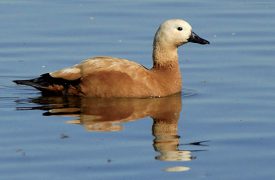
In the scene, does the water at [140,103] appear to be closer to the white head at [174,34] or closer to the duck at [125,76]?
the duck at [125,76]

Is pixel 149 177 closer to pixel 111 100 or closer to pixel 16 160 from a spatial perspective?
pixel 16 160

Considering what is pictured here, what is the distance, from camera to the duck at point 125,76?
12633 millimetres

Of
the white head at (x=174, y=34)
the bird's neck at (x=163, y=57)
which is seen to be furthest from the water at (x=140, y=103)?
the white head at (x=174, y=34)

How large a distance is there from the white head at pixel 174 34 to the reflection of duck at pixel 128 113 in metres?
0.79

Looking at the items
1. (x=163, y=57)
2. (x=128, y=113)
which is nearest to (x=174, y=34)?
(x=163, y=57)

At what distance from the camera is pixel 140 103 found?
1236cm

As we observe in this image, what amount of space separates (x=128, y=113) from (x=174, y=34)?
1815 millimetres

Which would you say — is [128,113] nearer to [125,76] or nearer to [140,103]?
[140,103]

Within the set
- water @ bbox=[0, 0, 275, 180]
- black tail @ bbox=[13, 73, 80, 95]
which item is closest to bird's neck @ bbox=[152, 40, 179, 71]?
water @ bbox=[0, 0, 275, 180]

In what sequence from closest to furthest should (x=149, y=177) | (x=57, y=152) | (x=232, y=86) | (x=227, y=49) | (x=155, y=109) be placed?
(x=149, y=177), (x=57, y=152), (x=155, y=109), (x=232, y=86), (x=227, y=49)

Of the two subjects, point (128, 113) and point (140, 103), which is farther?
point (140, 103)

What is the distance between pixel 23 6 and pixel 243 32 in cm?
381

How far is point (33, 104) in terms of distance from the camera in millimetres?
12328

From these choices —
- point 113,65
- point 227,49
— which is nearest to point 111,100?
point 113,65
